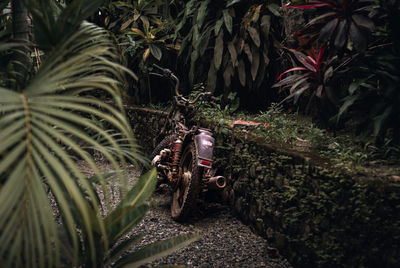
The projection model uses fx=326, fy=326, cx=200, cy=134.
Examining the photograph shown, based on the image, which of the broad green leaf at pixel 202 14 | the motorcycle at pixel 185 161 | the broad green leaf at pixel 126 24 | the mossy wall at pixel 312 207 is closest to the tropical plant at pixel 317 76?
the mossy wall at pixel 312 207

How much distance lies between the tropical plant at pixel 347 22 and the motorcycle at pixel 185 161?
1.26 metres

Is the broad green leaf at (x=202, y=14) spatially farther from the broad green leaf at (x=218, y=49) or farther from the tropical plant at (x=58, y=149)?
the tropical plant at (x=58, y=149)

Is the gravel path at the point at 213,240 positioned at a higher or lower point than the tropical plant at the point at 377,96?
lower

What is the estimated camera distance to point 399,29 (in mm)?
1981

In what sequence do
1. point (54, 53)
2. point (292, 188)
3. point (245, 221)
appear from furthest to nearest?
1. point (245, 221)
2. point (292, 188)
3. point (54, 53)

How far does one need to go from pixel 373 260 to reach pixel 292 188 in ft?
2.17

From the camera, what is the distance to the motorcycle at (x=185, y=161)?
8.96ft

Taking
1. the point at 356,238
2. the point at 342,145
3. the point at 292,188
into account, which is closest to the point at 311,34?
the point at 342,145

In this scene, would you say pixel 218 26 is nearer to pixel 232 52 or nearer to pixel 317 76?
pixel 232 52

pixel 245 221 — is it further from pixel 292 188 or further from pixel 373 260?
pixel 373 260

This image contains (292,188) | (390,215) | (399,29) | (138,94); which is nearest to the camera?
(390,215)

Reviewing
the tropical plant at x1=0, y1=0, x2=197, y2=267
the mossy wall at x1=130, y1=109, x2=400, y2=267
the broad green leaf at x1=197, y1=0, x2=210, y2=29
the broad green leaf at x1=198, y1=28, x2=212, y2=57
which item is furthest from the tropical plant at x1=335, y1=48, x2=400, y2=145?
the broad green leaf at x1=197, y1=0, x2=210, y2=29

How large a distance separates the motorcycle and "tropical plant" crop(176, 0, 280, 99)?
44.7 inches

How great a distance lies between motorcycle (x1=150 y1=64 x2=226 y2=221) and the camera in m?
2.73
